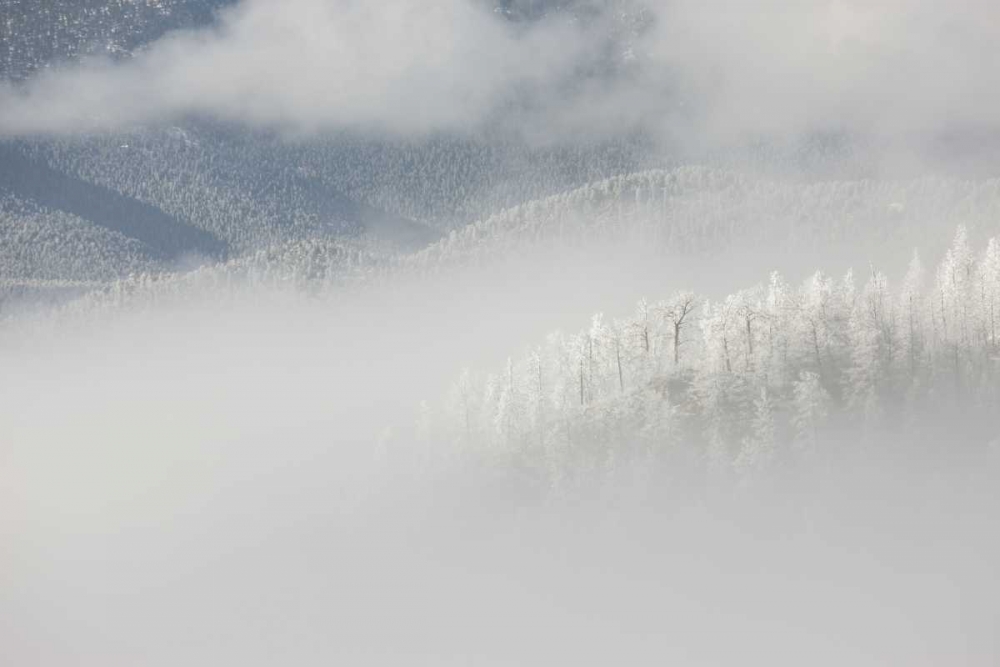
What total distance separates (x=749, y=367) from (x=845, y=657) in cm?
4753

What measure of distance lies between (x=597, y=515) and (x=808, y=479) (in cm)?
2969

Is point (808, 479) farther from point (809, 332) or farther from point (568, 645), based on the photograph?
point (568, 645)

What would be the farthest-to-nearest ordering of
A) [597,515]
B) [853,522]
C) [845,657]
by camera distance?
[597,515] → [853,522] → [845,657]

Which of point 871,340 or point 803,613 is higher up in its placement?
point 871,340

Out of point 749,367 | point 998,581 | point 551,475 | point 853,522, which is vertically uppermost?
point 749,367

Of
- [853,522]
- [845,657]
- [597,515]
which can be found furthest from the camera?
[597,515]

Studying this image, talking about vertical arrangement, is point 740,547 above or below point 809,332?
below

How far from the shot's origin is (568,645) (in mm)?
155000

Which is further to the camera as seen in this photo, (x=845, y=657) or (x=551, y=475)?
(x=551, y=475)

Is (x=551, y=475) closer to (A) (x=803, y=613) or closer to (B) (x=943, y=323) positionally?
(A) (x=803, y=613)

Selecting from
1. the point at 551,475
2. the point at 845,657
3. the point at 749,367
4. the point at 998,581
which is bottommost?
the point at 845,657

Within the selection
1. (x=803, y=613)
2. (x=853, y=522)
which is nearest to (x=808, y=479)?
(x=853, y=522)

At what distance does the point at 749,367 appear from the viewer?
17225 centimetres

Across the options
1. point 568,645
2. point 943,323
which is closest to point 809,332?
point 943,323
